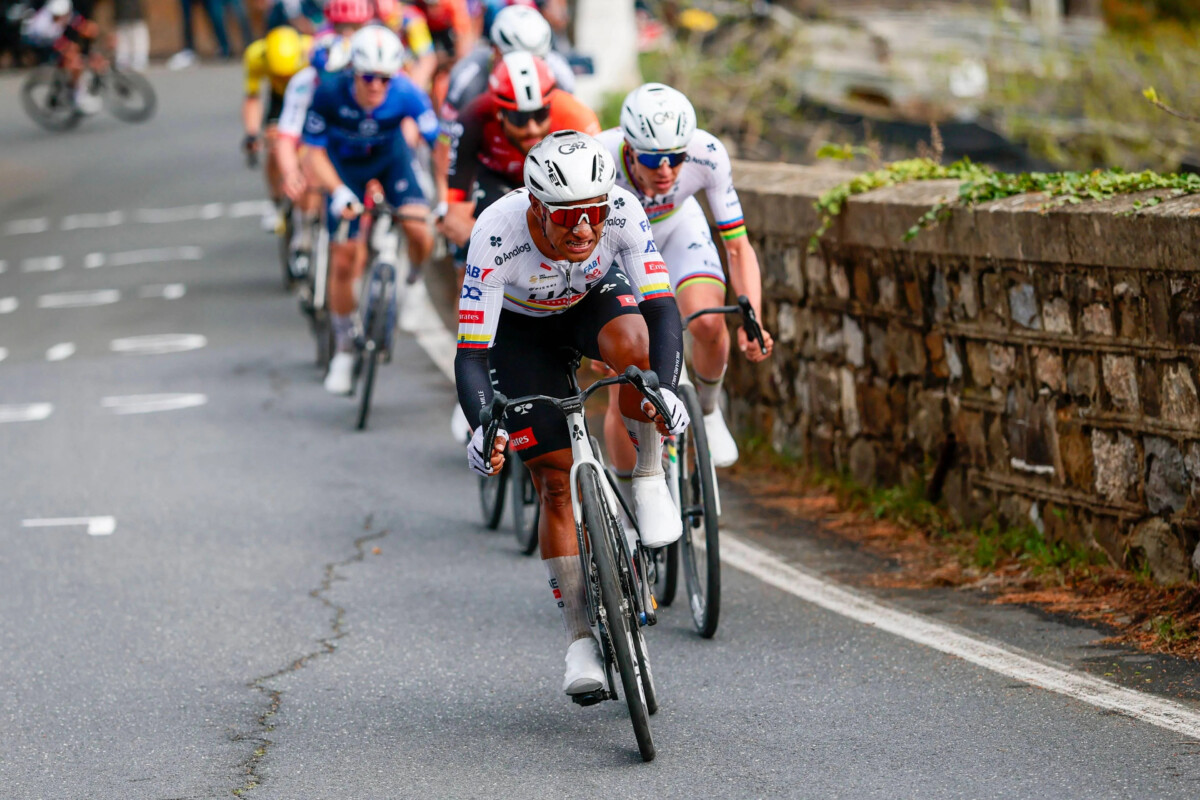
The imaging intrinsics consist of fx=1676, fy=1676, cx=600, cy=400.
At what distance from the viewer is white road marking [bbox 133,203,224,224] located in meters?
20.8

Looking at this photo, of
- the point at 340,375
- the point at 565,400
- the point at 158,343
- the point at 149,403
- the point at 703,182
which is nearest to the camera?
the point at 565,400

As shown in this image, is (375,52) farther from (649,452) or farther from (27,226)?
(27,226)

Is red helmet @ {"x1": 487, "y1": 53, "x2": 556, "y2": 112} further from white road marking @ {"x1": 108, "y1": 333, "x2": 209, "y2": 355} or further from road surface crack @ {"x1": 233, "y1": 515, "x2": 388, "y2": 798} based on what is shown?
white road marking @ {"x1": 108, "y1": 333, "x2": 209, "y2": 355}

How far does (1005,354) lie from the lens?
290 inches

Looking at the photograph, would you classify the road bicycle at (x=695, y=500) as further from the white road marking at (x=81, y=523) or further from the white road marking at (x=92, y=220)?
the white road marking at (x=92, y=220)

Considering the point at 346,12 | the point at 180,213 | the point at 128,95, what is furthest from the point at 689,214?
the point at 128,95

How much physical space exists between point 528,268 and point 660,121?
4.32 feet

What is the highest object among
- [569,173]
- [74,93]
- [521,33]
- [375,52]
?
[74,93]

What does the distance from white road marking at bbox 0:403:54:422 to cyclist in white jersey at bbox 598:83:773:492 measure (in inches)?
229

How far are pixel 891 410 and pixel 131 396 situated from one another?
20.3ft

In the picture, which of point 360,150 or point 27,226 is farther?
point 27,226

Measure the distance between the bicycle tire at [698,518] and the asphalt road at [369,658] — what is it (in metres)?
0.17

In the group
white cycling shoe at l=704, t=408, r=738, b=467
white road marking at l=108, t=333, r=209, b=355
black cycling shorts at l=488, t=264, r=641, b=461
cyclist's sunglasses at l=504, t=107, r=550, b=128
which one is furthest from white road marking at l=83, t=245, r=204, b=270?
black cycling shorts at l=488, t=264, r=641, b=461

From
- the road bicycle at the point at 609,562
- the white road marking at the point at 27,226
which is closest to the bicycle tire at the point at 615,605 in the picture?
the road bicycle at the point at 609,562
